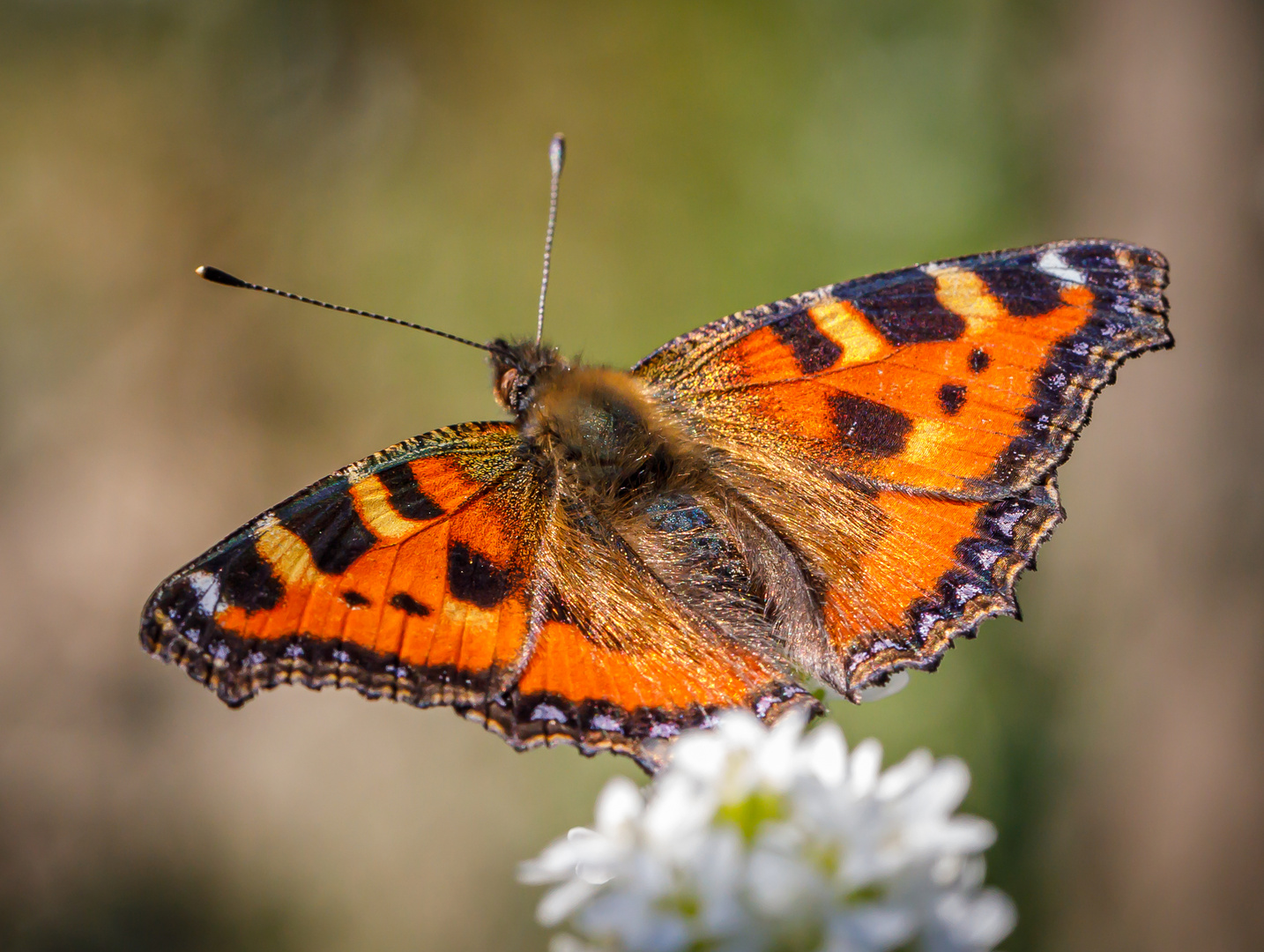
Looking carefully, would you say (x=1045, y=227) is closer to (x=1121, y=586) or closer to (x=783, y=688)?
(x=1121, y=586)

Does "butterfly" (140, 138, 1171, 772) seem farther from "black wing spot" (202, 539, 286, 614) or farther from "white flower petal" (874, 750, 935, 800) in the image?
"white flower petal" (874, 750, 935, 800)

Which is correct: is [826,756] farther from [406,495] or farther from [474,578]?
[406,495]

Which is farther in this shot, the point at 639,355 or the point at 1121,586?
the point at 639,355

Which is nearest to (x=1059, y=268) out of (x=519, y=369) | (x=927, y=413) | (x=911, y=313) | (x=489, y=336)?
(x=911, y=313)

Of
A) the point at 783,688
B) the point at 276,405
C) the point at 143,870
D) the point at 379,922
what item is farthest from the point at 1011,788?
the point at 276,405

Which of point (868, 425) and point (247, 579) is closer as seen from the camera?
point (247, 579)

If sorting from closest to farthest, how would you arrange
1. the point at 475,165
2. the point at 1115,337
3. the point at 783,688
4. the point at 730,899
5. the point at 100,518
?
the point at 730,899
the point at 783,688
the point at 1115,337
the point at 100,518
the point at 475,165

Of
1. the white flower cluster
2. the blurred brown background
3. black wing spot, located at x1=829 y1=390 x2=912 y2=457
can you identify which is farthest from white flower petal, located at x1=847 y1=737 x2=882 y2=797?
the blurred brown background
